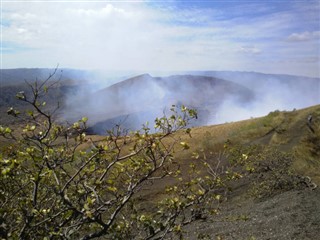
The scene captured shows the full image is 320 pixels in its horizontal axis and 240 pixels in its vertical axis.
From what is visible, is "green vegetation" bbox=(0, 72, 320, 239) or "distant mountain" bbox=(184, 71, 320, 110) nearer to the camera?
"green vegetation" bbox=(0, 72, 320, 239)

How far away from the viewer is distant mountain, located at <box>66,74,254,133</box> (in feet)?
264

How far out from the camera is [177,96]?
98625 millimetres

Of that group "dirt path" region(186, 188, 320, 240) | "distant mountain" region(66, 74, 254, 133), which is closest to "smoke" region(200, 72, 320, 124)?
"distant mountain" region(66, 74, 254, 133)

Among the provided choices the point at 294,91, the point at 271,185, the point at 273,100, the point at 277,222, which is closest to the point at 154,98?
the point at 273,100

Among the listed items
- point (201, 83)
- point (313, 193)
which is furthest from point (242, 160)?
point (201, 83)

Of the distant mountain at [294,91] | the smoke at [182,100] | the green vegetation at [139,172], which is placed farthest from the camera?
the distant mountain at [294,91]

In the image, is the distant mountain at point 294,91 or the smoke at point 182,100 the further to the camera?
the distant mountain at point 294,91

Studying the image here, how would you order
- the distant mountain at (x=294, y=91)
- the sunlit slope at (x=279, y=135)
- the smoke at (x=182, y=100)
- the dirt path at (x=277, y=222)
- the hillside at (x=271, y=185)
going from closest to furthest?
the dirt path at (x=277, y=222)
the hillside at (x=271, y=185)
the sunlit slope at (x=279, y=135)
the smoke at (x=182, y=100)
the distant mountain at (x=294, y=91)

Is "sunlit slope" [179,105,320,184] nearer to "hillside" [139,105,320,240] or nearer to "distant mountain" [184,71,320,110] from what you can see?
"hillside" [139,105,320,240]

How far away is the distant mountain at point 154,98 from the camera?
80.4 meters

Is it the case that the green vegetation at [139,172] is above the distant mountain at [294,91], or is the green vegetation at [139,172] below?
above

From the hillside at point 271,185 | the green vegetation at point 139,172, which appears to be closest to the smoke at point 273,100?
the hillside at point 271,185

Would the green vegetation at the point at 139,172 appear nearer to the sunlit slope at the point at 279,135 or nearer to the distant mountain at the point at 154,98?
the sunlit slope at the point at 279,135

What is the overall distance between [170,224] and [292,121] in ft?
94.9
